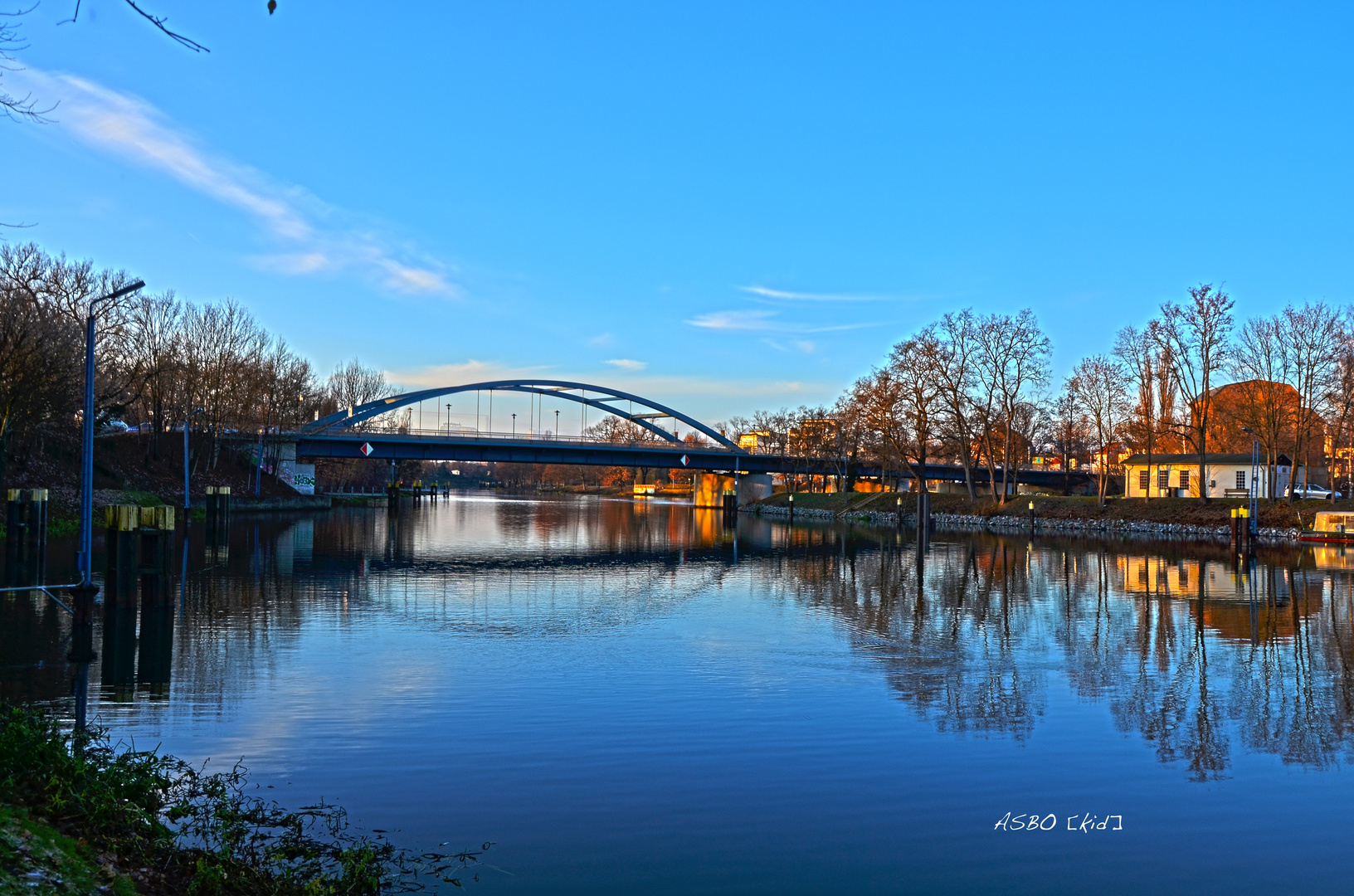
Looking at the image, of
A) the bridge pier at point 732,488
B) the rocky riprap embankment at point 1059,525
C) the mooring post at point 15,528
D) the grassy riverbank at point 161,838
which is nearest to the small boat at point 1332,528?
the rocky riprap embankment at point 1059,525

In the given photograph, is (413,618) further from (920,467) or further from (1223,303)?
(920,467)

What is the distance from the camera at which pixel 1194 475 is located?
71.4 metres

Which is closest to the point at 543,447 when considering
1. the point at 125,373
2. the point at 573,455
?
the point at 573,455

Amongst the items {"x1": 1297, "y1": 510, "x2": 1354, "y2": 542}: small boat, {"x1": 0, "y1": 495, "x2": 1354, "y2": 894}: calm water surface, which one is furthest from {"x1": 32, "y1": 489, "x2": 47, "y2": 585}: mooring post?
{"x1": 1297, "y1": 510, "x2": 1354, "y2": 542}: small boat

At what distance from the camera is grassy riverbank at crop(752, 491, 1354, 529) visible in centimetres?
5425

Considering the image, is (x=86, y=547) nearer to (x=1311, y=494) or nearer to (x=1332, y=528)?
(x=1332, y=528)

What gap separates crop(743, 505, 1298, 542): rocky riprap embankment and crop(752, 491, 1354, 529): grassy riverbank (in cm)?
55

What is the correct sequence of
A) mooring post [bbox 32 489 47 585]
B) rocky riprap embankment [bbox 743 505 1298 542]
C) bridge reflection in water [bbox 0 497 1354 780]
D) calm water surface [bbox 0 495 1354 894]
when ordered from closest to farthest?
1. calm water surface [bbox 0 495 1354 894]
2. bridge reflection in water [bbox 0 497 1354 780]
3. mooring post [bbox 32 489 47 585]
4. rocky riprap embankment [bbox 743 505 1298 542]

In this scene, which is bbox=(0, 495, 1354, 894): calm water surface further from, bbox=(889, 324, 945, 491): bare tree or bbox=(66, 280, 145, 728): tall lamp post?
bbox=(889, 324, 945, 491): bare tree

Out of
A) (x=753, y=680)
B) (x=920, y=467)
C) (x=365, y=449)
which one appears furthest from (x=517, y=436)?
(x=753, y=680)

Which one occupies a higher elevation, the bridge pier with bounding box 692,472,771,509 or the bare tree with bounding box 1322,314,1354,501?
the bare tree with bounding box 1322,314,1354,501

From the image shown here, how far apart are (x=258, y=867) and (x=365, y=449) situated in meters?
70.7

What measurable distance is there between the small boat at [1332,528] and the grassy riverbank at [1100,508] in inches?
117

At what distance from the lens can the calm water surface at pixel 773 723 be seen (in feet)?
26.6
